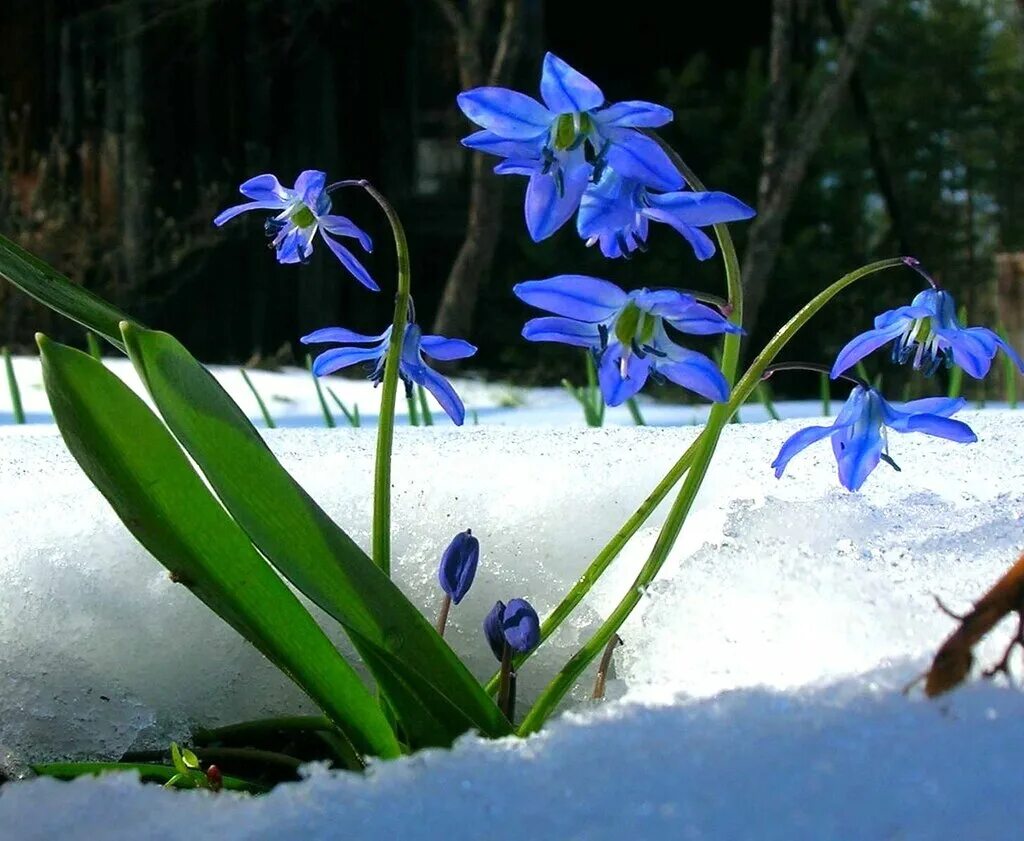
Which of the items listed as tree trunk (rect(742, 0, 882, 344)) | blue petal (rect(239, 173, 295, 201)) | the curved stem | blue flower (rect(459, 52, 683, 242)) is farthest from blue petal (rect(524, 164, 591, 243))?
tree trunk (rect(742, 0, 882, 344))

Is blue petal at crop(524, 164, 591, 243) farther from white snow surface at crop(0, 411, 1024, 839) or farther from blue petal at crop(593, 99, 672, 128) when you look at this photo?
white snow surface at crop(0, 411, 1024, 839)

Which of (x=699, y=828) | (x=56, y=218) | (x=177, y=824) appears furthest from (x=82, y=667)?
(x=56, y=218)

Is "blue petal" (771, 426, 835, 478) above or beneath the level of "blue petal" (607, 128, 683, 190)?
beneath

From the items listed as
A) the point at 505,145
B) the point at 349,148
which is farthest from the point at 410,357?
the point at 349,148

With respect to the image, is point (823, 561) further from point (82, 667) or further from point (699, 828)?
point (82, 667)

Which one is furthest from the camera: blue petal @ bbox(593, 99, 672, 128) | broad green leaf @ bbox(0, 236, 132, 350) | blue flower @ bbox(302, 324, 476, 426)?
blue flower @ bbox(302, 324, 476, 426)

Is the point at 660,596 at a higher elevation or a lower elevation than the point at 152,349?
lower
